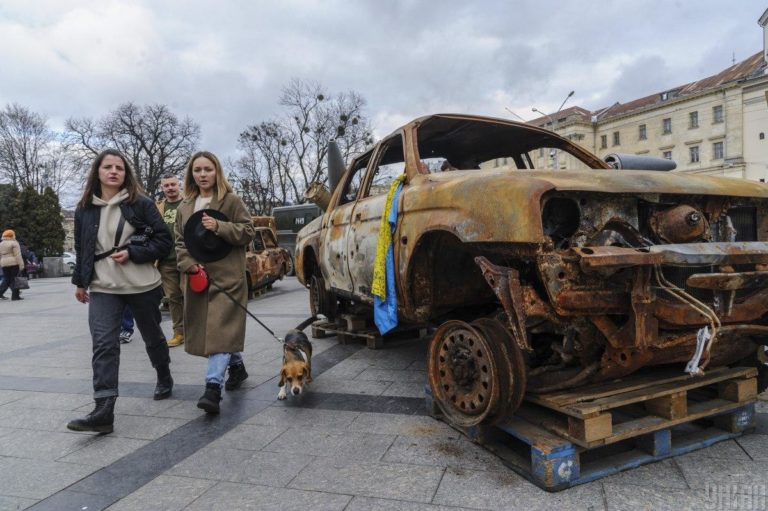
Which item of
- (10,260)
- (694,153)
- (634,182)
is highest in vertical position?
(694,153)

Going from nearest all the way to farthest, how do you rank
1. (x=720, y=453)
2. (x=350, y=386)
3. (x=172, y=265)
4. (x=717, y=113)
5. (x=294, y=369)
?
(x=720, y=453) < (x=294, y=369) < (x=350, y=386) < (x=172, y=265) < (x=717, y=113)

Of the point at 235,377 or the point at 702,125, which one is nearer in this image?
the point at 235,377

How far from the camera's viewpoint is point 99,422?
310 cm

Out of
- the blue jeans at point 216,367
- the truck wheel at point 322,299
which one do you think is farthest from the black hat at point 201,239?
the truck wheel at point 322,299

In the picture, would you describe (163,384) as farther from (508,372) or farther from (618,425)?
(618,425)

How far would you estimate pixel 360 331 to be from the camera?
18.2ft

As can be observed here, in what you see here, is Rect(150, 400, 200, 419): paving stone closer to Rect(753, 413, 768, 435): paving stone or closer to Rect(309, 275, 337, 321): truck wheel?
Rect(309, 275, 337, 321): truck wheel

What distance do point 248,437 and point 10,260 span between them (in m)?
12.9

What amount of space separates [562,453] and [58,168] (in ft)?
169

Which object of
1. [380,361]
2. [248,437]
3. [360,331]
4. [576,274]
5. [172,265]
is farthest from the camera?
[172,265]

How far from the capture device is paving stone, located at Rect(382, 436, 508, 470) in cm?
249

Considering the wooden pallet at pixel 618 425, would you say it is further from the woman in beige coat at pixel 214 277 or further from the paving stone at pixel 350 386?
the woman in beige coat at pixel 214 277

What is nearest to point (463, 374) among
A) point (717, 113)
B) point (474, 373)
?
point (474, 373)

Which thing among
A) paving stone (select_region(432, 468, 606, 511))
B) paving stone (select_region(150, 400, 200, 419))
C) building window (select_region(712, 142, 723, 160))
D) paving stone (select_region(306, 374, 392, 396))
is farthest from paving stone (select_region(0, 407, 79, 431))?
building window (select_region(712, 142, 723, 160))
